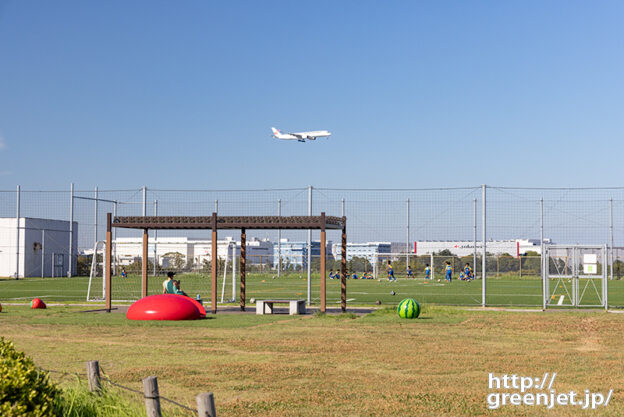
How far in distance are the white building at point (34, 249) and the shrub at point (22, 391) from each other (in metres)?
52.3

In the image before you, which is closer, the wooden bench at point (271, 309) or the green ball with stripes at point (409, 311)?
the green ball with stripes at point (409, 311)

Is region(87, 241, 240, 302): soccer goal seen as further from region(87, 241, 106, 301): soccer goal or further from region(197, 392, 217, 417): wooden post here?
region(197, 392, 217, 417): wooden post

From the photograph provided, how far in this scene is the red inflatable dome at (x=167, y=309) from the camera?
20.5m

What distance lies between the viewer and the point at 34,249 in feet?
201

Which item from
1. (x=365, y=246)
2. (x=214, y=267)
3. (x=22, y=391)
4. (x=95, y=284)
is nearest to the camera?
(x=22, y=391)

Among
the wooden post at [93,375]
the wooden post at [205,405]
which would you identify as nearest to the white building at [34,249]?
the wooden post at [93,375]

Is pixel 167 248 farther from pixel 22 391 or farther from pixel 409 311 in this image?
pixel 22 391

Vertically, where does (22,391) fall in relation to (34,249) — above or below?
below

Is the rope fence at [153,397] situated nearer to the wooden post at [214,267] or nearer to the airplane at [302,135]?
the wooden post at [214,267]

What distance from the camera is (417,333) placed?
16.7m

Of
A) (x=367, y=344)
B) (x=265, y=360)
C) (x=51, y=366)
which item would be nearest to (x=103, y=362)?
(x=51, y=366)

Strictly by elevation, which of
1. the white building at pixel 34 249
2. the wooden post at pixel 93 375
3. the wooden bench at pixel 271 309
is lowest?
the wooden bench at pixel 271 309

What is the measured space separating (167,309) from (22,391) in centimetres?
1433

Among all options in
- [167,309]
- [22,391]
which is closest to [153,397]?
[22,391]
